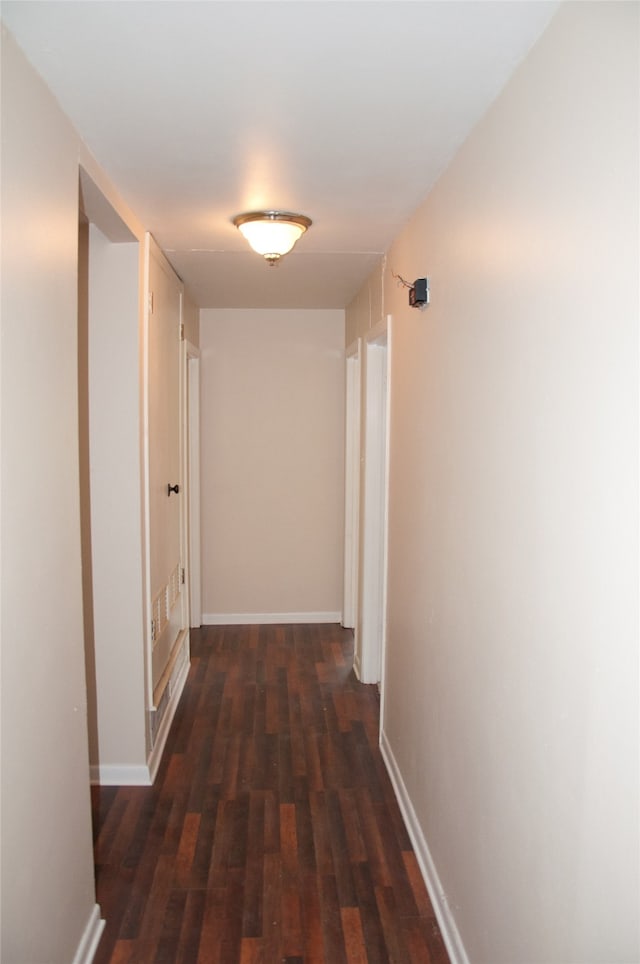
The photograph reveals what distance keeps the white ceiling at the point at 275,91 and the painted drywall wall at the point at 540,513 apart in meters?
0.14

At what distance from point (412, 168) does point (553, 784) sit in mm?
1868

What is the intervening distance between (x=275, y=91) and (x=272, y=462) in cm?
379

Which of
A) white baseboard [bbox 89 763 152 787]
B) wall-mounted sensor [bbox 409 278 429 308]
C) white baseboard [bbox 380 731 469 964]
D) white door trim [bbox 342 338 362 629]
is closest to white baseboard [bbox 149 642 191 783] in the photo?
white baseboard [bbox 89 763 152 787]

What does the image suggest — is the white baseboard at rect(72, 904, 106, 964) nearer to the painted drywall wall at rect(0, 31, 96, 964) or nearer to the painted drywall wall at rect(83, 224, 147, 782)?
the painted drywall wall at rect(0, 31, 96, 964)

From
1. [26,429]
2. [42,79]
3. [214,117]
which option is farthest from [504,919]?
[42,79]

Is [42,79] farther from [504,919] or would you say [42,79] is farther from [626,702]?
[504,919]

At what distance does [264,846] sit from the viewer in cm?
268

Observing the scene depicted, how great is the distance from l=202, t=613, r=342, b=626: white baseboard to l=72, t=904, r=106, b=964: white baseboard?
3259mm

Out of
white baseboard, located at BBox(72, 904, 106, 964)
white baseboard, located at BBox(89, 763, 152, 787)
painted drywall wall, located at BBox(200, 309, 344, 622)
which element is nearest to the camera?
white baseboard, located at BBox(72, 904, 106, 964)

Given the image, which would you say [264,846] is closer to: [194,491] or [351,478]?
[351,478]

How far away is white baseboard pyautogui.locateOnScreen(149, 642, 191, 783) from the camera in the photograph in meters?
3.22

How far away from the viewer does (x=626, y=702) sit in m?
1.09

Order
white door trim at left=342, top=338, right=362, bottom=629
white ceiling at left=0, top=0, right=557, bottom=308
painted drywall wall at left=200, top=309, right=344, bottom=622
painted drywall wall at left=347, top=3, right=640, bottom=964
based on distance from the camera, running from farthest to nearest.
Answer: painted drywall wall at left=200, top=309, right=344, bottom=622 < white door trim at left=342, top=338, right=362, bottom=629 < white ceiling at left=0, top=0, right=557, bottom=308 < painted drywall wall at left=347, top=3, right=640, bottom=964

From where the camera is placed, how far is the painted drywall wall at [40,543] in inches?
57.4
